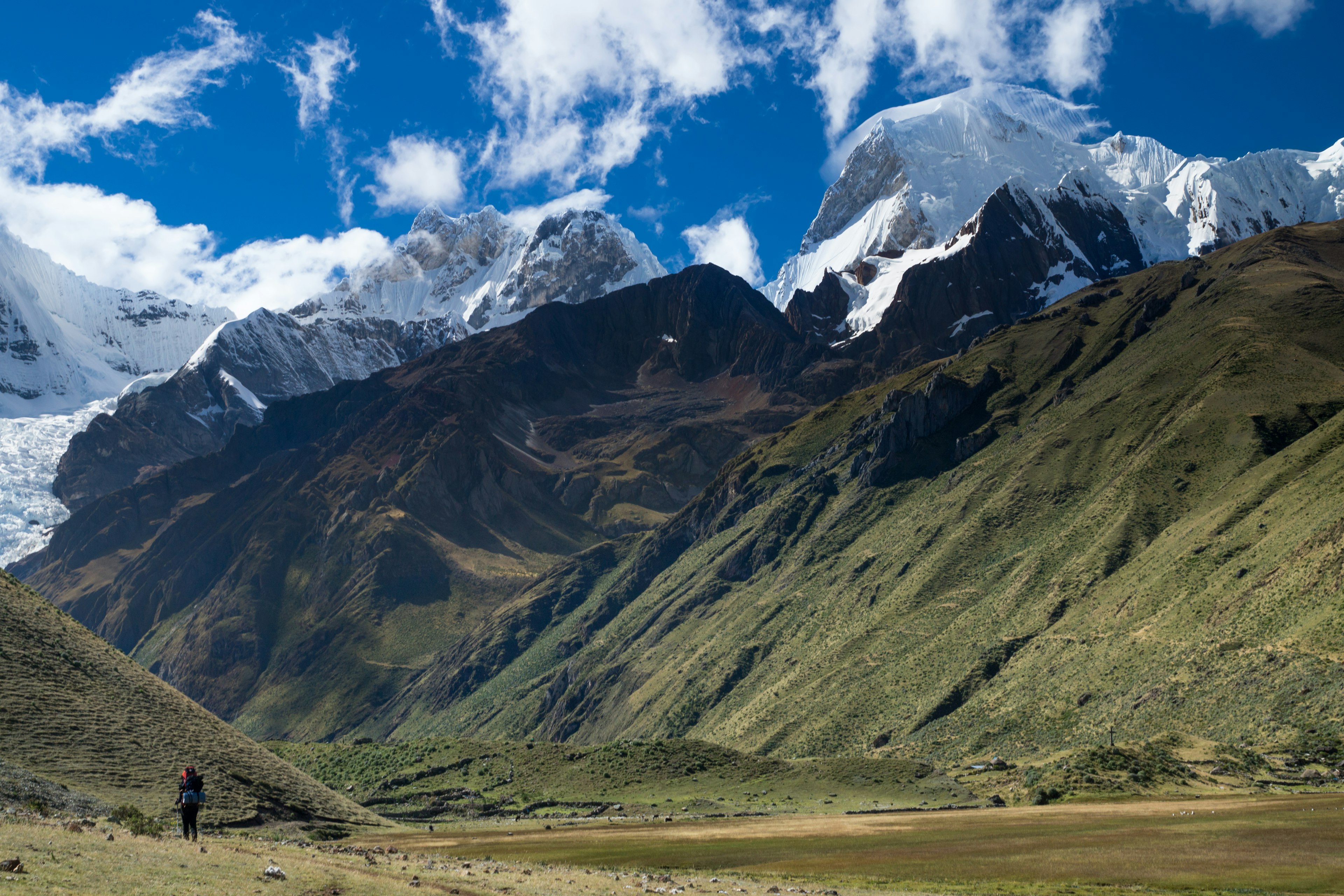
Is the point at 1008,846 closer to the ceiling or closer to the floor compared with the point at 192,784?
closer to the floor

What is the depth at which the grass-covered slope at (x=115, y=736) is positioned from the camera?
69.6 metres

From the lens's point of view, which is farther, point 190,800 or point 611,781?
point 611,781

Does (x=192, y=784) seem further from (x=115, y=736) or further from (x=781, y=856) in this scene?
(x=781, y=856)

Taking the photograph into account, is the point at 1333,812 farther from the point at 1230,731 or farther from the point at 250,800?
the point at 250,800

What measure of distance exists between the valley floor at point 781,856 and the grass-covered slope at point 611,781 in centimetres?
2241

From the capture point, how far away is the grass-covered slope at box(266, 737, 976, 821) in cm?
11694

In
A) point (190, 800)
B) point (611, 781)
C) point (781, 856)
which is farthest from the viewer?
point (611, 781)

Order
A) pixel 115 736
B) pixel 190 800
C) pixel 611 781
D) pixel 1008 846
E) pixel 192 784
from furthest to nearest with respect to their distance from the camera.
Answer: pixel 611 781
pixel 115 736
pixel 1008 846
pixel 192 784
pixel 190 800

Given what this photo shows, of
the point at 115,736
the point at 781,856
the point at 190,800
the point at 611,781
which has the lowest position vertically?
the point at 781,856

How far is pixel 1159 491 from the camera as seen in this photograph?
633 feet

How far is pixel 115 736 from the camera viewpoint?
75688mm

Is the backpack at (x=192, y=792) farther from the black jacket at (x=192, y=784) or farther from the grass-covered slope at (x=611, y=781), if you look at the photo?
the grass-covered slope at (x=611, y=781)

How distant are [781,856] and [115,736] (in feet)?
151

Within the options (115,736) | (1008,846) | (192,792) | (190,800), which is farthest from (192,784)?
(1008,846)
